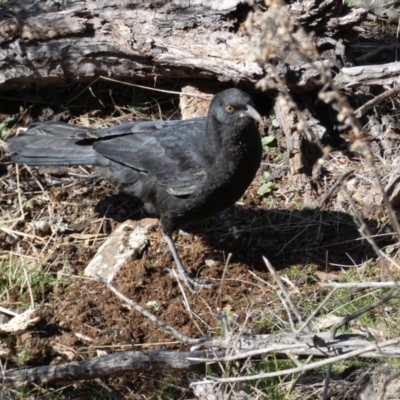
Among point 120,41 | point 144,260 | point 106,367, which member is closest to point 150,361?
point 106,367

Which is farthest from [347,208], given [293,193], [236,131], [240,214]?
[236,131]

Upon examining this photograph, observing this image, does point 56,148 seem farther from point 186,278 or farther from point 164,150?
point 186,278

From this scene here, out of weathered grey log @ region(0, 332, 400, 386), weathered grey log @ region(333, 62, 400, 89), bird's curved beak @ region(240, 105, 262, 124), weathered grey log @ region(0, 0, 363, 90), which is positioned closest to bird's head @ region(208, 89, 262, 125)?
bird's curved beak @ region(240, 105, 262, 124)

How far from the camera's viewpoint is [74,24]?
6.52m

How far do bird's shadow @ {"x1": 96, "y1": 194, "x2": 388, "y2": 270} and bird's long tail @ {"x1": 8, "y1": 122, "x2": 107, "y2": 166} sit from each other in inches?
20.3

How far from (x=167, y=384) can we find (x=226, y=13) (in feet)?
10.2

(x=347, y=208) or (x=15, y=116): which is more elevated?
(x=15, y=116)

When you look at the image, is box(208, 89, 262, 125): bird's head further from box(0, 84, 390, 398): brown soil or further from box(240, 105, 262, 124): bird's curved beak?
box(0, 84, 390, 398): brown soil

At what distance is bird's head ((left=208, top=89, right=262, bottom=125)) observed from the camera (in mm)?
5504

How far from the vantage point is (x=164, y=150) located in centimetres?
598

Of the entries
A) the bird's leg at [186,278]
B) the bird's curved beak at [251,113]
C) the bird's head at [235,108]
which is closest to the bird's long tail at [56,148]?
the bird's leg at [186,278]

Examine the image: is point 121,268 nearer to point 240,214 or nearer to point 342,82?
point 240,214

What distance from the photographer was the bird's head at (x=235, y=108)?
5504mm

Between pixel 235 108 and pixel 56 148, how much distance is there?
63.2 inches
